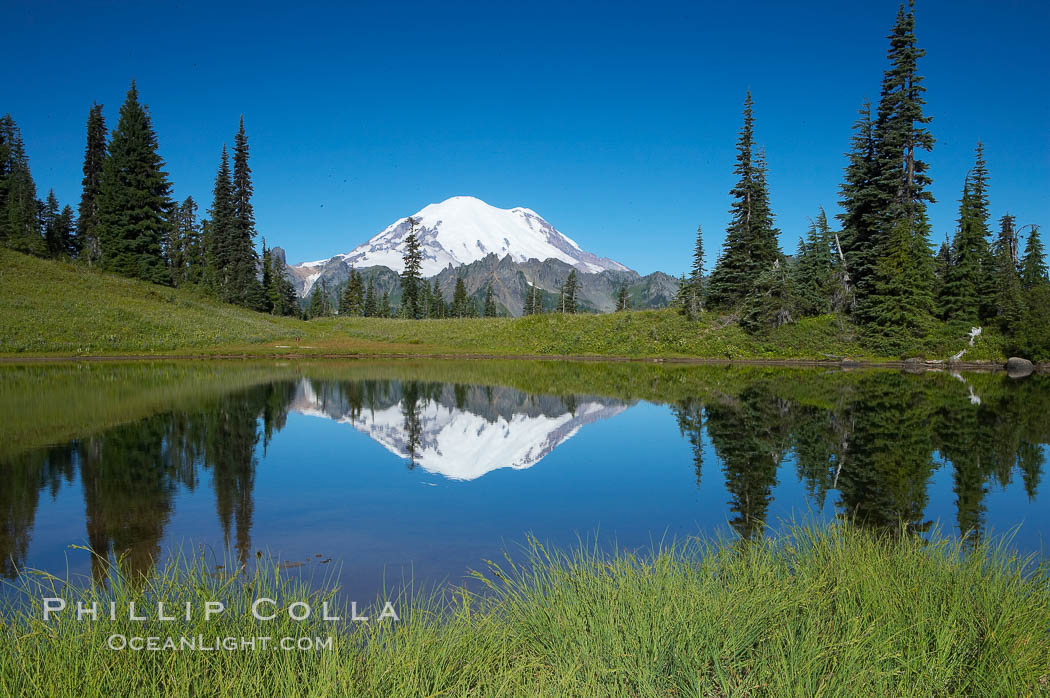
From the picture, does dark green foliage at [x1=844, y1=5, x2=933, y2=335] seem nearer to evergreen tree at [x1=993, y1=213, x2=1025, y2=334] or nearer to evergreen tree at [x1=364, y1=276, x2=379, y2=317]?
evergreen tree at [x1=993, y1=213, x2=1025, y2=334]

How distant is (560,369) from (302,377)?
14.7 metres

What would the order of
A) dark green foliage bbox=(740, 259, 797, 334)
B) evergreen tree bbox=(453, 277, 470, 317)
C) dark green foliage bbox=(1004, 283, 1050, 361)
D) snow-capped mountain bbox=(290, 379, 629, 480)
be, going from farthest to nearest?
1. evergreen tree bbox=(453, 277, 470, 317)
2. dark green foliage bbox=(740, 259, 797, 334)
3. dark green foliage bbox=(1004, 283, 1050, 361)
4. snow-capped mountain bbox=(290, 379, 629, 480)

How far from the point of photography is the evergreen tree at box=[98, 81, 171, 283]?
5209 centimetres

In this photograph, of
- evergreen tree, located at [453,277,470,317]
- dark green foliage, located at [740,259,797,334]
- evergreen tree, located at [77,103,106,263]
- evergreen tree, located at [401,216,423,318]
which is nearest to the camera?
dark green foliage, located at [740,259,797,334]

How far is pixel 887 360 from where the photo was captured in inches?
1598

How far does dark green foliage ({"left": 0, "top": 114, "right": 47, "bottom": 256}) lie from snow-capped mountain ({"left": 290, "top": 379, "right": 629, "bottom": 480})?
149 feet

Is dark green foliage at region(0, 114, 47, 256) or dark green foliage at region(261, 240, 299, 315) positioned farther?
dark green foliage at region(261, 240, 299, 315)

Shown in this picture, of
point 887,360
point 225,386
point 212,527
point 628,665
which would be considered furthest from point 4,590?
point 887,360

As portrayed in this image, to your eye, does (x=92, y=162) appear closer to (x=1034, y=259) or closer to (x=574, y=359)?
(x=574, y=359)

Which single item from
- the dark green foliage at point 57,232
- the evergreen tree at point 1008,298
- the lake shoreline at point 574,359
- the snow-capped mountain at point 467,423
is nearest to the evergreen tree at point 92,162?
the dark green foliage at point 57,232

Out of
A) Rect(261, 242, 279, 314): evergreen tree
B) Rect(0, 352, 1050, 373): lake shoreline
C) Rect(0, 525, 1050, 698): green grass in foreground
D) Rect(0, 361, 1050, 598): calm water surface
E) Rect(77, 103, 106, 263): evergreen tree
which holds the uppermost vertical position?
Rect(77, 103, 106, 263): evergreen tree

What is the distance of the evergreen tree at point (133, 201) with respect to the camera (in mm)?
52094

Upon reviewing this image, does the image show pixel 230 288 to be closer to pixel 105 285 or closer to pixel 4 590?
pixel 105 285

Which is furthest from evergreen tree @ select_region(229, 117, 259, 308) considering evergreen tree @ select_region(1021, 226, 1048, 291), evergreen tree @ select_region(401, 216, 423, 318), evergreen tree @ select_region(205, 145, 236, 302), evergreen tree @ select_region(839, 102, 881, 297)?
evergreen tree @ select_region(1021, 226, 1048, 291)
